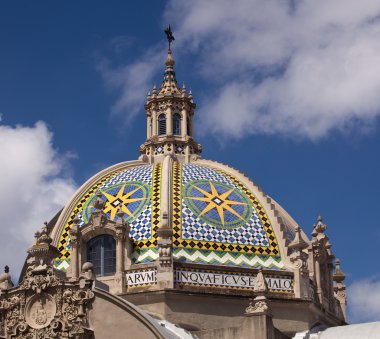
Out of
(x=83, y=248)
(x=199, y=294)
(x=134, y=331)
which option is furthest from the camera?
(x=83, y=248)

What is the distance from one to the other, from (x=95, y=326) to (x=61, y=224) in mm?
7347

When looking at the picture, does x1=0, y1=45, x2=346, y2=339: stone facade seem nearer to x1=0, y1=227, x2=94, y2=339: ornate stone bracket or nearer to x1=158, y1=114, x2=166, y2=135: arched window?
x1=0, y1=227, x2=94, y2=339: ornate stone bracket

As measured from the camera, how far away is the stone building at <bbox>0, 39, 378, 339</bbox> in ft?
87.0

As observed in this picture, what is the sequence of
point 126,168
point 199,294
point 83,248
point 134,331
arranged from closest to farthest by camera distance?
point 134,331
point 199,294
point 83,248
point 126,168

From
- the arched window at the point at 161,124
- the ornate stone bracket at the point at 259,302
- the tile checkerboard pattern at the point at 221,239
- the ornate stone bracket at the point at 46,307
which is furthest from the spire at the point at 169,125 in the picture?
the ornate stone bracket at the point at 46,307

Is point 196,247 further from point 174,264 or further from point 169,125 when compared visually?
point 169,125

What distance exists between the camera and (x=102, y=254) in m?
31.5

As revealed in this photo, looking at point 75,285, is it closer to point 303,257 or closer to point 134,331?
point 134,331

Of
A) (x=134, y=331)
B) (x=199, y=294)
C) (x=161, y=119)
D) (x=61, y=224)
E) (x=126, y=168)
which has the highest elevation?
(x=161, y=119)

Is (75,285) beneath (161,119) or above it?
beneath

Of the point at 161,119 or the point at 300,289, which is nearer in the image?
the point at 300,289

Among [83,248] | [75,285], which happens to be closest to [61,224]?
[83,248]

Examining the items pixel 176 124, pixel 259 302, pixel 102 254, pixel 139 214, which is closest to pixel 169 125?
pixel 176 124

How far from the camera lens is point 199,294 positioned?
97.2 feet
